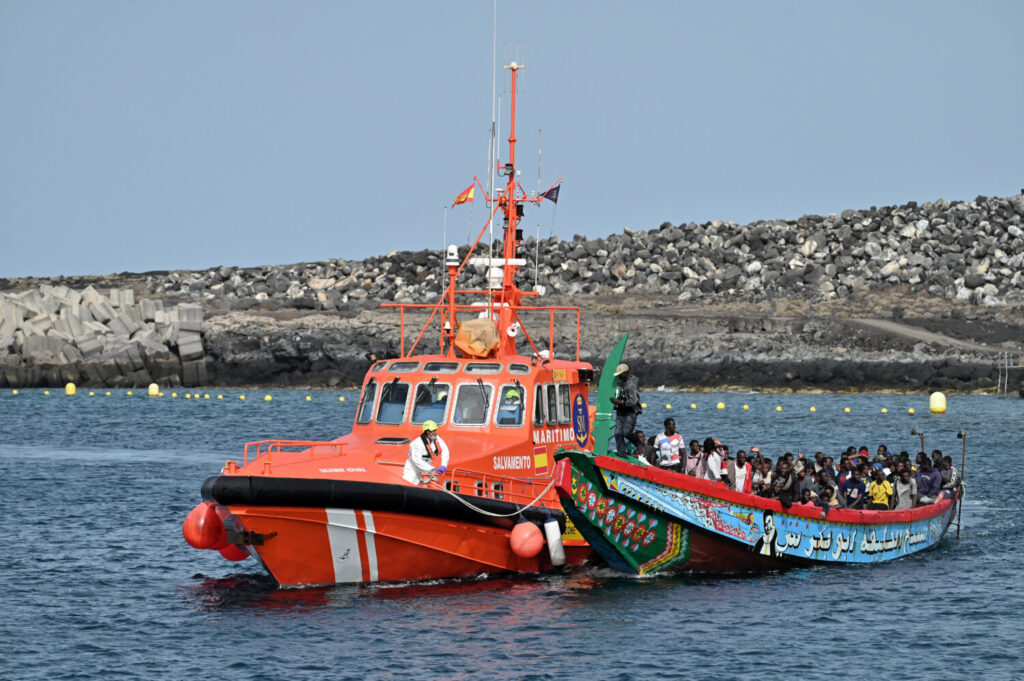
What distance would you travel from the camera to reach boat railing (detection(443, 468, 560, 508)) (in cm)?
1881

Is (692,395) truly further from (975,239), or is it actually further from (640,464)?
(640,464)

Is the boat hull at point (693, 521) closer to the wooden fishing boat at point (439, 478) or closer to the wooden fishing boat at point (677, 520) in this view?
the wooden fishing boat at point (677, 520)

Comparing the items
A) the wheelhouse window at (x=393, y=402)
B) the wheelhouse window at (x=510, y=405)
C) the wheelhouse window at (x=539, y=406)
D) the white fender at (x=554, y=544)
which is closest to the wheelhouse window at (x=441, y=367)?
the wheelhouse window at (x=393, y=402)

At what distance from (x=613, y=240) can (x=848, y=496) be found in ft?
268

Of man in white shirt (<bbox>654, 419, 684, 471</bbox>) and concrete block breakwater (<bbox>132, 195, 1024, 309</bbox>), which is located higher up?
concrete block breakwater (<bbox>132, 195, 1024, 309</bbox>)

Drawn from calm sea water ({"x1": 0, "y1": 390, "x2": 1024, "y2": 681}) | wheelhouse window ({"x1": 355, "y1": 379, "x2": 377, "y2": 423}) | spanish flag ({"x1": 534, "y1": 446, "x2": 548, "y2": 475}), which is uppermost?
wheelhouse window ({"x1": 355, "y1": 379, "x2": 377, "y2": 423})

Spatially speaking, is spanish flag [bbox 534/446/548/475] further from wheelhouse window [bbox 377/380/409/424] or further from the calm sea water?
wheelhouse window [bbox 377/380/409/424]

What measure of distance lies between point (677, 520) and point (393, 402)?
14.8ft

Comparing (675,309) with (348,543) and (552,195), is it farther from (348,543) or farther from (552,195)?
(348,543)

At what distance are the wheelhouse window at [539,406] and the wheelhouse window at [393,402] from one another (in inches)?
74.9

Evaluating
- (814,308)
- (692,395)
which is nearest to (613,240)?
(814,308)

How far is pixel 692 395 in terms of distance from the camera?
2714 inches

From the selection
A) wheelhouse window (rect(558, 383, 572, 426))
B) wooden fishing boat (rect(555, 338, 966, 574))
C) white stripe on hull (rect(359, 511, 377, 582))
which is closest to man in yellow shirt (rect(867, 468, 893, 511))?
wooden fishing boat (rect(555, 338, 966, 574))

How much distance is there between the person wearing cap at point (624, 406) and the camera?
68.8ft
